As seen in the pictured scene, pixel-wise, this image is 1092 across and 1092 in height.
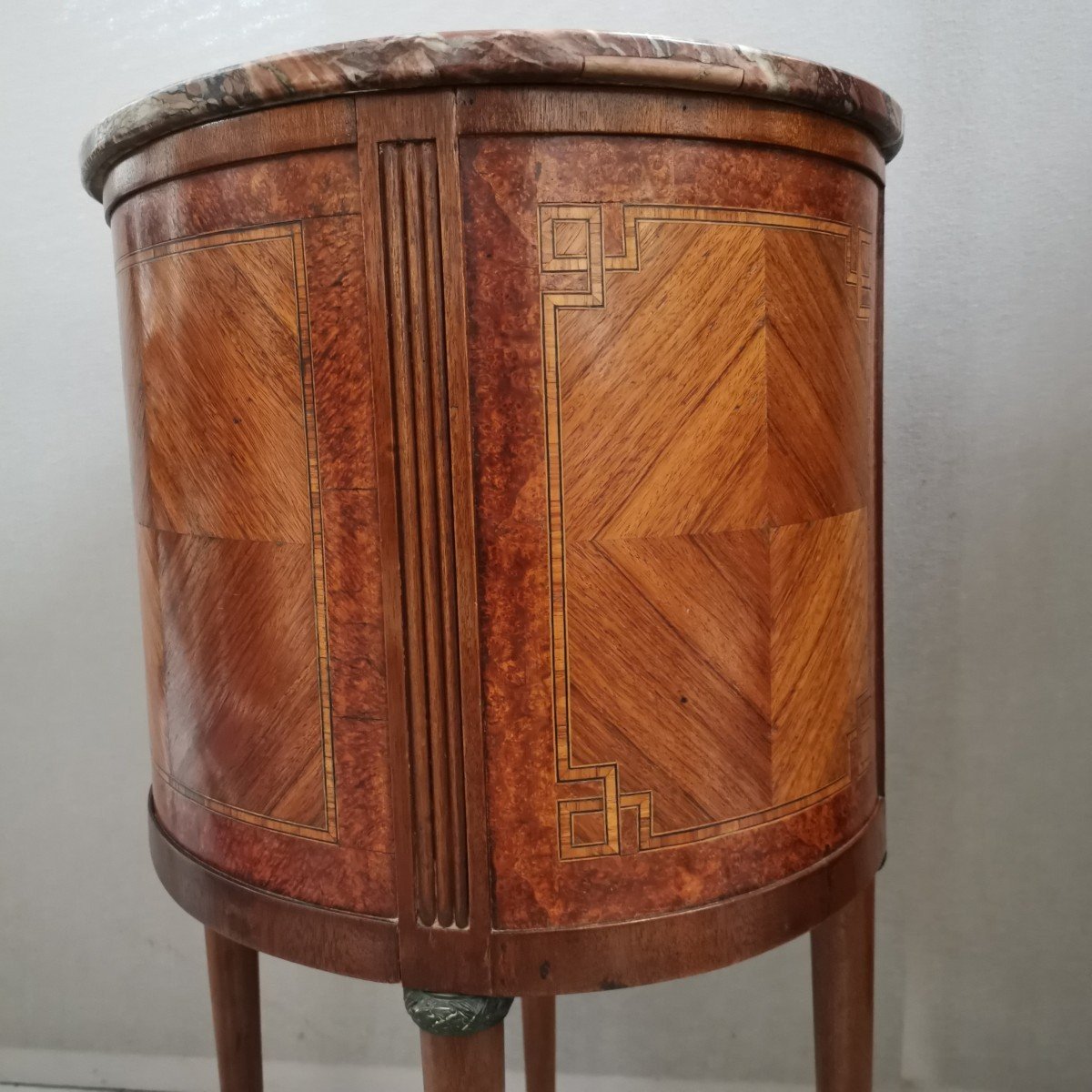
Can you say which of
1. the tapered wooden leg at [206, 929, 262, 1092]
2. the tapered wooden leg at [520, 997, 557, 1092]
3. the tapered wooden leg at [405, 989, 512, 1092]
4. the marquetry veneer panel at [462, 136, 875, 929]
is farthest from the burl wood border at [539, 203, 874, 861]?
the tapered wooden leg at [520, 997, 557, 1092]

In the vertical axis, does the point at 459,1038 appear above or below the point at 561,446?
below

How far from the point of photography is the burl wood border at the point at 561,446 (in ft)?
2.22

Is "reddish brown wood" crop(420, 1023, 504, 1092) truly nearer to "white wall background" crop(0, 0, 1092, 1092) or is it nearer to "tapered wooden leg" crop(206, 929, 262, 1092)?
"tapered wooden leg" crop(206, 929, 262, 1092)

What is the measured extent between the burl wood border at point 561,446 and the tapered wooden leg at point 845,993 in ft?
0.78

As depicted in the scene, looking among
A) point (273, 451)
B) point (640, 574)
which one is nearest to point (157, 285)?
point (273, 451)

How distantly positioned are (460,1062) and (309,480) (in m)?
0.39

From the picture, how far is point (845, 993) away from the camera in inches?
36.9

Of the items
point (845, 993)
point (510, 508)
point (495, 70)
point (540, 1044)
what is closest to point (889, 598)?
point (845, 993)

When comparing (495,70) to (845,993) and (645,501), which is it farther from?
(845,993)

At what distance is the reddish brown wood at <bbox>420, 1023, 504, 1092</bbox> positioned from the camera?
0.72 m

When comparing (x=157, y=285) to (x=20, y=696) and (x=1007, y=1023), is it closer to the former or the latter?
(x=20, y=696)

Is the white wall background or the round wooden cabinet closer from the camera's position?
the round wooden cabinet

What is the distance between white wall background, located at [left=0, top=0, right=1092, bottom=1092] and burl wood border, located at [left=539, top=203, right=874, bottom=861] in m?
0.61

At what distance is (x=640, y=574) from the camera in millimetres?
704
